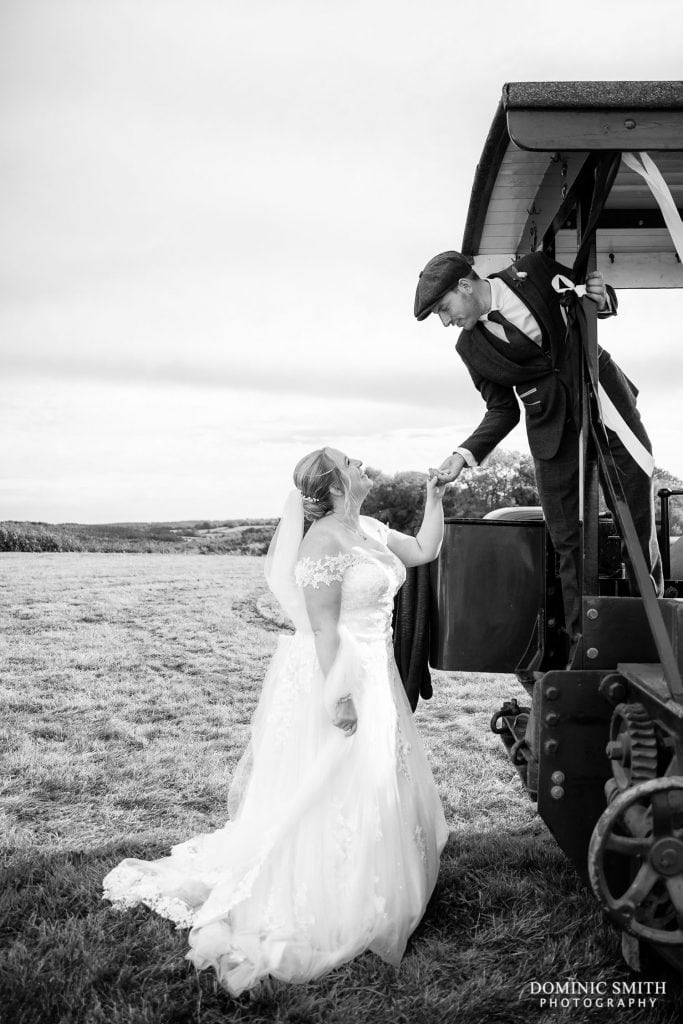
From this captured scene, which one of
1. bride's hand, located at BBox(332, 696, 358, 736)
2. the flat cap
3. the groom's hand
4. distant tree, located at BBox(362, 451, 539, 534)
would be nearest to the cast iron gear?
bride's hand, located at BBox(332, 696, 358, 736)

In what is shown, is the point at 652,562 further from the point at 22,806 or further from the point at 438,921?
the point at 22,806

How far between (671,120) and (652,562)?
58.5 inches

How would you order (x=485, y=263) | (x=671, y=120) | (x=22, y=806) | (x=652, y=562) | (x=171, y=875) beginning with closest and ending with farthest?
(x=671, y=120), (x=652, y=562), (x=171, y=875), (x=485, y=263), (x=22, y=806)

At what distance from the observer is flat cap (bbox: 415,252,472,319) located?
3215 millimetres

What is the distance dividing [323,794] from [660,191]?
2.43m

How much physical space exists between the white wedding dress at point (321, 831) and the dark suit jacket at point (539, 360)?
0.83 m

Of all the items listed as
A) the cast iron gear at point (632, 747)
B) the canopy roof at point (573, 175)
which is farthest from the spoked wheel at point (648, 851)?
the canopy roof at point (573, 175)

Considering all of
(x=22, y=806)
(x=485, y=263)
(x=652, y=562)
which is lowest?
(x=22, y=806)

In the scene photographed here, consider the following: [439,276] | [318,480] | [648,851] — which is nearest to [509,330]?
[439,276]

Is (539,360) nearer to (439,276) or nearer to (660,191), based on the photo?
(439,276)

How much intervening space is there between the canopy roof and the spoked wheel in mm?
1840

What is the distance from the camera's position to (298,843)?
3193 mm

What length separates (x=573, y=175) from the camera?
3121mm

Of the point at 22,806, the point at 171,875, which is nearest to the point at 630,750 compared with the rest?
the point at 171,875
